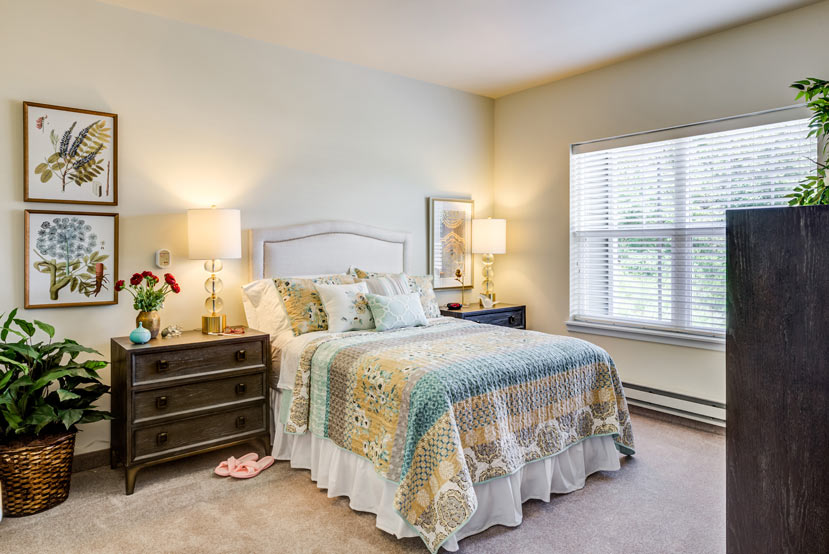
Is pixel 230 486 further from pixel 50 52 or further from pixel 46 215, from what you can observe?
pixel 50 52

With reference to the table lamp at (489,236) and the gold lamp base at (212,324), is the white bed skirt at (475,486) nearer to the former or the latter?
the gold lamp base at (212,324)

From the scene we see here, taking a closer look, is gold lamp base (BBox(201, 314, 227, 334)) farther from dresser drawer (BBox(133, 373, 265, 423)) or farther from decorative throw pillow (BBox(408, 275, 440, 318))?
decorative throw pillow (BBox(408, 275, 440, 318))

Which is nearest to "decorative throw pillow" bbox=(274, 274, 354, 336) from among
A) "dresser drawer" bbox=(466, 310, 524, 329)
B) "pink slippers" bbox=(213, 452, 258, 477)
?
"pink slippers" bbox=(213, 452, 258, 477)

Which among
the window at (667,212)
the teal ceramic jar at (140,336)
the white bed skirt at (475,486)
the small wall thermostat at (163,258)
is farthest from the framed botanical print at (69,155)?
the window at (667,212)

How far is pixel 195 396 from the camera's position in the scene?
Answer: 2818mm

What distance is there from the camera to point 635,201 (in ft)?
13.3

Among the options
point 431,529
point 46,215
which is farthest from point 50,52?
point 431,529

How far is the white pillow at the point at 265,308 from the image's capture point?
329 centimetres

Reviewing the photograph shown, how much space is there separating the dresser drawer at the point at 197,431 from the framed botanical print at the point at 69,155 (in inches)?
54.0

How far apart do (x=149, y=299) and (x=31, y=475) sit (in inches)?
39.5

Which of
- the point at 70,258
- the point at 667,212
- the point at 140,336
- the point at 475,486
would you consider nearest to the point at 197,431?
the point at 140,336

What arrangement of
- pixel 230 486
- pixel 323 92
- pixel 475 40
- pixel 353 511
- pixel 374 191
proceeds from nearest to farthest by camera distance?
pixel 353 511 → pixel 230 486 → pixel 475 40 → pixel 323 92 → pixel 374 191

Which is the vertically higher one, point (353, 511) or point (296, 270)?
point (296, 270)

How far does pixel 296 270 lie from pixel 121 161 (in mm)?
1289
